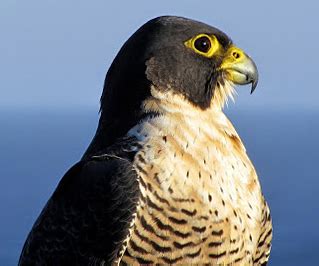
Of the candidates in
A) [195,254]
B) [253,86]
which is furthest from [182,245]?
[253,86]

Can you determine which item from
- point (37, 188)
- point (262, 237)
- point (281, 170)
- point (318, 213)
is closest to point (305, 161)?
point (281, 170)

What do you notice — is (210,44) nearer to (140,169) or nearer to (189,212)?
(140,169)

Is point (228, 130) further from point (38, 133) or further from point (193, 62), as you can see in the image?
point (38, 133)

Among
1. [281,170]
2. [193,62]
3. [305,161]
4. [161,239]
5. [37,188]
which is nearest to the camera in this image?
[161,239]

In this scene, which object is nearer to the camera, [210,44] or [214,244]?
[214,244]

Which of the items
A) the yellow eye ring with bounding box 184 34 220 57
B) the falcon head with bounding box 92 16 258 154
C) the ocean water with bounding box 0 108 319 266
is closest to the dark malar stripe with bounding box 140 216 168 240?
the falcon head with bounding box 92 16 258 154

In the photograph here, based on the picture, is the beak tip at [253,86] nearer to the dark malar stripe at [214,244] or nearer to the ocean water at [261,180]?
the dark malar stripe at [214,244]

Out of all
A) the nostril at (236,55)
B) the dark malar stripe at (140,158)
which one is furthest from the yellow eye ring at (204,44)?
the dark malar stripe at (140,158)
